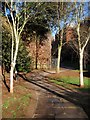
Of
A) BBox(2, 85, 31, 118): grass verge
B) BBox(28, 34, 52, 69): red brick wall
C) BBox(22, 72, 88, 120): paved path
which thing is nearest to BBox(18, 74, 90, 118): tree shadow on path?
BBox(22, 72, 88, 120): paved path

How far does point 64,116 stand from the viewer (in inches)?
387

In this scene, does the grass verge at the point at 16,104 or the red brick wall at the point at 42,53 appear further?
the red brick wall at the point at 42,53

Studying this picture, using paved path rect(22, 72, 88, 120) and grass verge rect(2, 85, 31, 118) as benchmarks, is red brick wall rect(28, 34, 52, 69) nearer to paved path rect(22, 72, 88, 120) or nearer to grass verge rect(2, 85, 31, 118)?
paved path rect(22, 72, 88, 120)

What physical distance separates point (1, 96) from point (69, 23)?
1524cm

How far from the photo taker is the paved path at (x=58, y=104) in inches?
399

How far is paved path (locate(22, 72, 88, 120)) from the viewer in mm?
10133

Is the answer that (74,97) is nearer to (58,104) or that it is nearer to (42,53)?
(58,104)

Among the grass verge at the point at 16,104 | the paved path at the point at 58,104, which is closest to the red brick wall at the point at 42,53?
the paved path at the point at 58,104

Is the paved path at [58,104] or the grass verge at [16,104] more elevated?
the grass verge at [16,104]

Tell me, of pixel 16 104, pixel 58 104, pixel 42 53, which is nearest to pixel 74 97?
pixel 58 104

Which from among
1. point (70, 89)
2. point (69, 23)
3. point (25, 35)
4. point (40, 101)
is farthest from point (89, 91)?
point (25, 35)

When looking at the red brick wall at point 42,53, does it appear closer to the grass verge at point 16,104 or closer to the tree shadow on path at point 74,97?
the tree shadow on path at point 74,97

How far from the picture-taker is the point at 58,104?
12188 mm

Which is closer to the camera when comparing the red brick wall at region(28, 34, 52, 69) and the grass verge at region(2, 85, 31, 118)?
the grass verge at region(2, 85, 31, 118)
